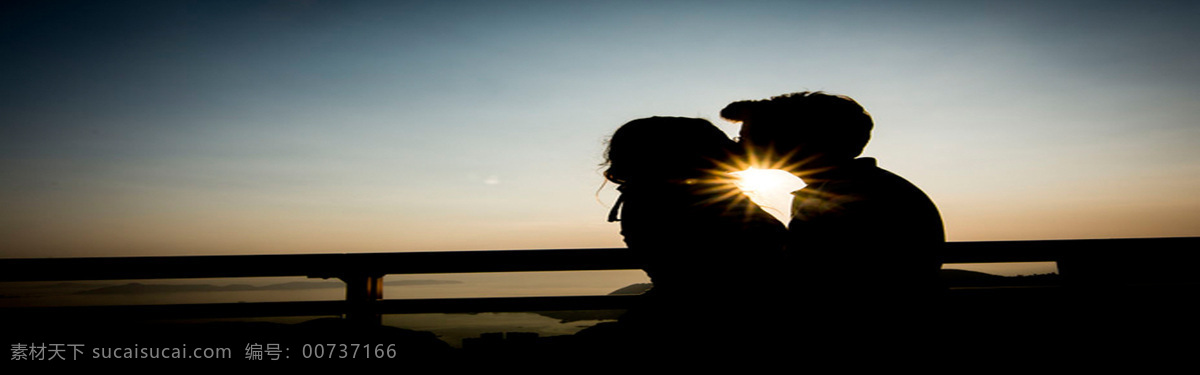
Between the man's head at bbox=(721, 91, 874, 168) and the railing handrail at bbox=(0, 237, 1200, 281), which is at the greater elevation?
the man's head at bbox=(721, 91, 874, 168)

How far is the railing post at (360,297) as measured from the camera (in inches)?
91.6

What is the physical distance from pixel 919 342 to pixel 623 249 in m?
1.22

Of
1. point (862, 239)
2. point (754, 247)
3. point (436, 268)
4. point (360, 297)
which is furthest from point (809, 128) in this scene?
point (360, 297)

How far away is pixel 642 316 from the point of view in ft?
4.03

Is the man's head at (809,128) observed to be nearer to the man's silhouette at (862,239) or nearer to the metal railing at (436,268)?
the man's silhouette at (862,239)

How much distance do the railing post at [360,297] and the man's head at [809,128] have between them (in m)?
1.87

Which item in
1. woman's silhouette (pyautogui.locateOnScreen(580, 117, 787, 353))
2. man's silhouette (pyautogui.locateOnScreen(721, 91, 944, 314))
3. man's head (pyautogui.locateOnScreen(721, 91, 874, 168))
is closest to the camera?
woman's silhouette (pyautogui.locateOnScreen(580, 117, 787, 353))

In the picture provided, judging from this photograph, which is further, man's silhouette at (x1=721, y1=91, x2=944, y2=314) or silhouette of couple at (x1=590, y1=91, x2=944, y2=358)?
man's silhouette at (x1=721, y1=91, x2=944, y2=314)

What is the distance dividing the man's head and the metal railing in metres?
0.82

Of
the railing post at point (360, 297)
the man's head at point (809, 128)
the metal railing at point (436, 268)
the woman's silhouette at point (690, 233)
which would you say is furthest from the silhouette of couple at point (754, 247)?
the railing post at point (360, 297)

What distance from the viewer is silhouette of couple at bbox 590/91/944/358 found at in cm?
109

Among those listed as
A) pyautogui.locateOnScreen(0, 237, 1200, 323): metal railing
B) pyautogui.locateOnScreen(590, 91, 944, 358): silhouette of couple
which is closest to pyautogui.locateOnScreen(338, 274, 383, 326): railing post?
pyautogui.locateOnScreen(0, 237, 1200, 323): metal railing

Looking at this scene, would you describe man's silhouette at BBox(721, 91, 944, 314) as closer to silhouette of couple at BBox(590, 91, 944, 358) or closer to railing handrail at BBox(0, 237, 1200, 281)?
silhouette of couple at BBox(590, 91, 944, 358)

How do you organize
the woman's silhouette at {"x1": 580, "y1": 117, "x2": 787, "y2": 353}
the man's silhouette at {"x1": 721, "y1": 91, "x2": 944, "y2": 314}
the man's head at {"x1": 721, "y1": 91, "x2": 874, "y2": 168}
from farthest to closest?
the man's head at {"x1": 721, "y1": 91, "x2": 874, "y2": 168}
the man's silhouette at {"x1": 721, "y1": 91, "x2": 944, "y2": 314}
the woman's silhouette at {"x1": 580, "y1": 117, "x2": 787, "y2": 353}
